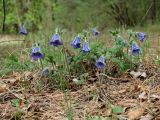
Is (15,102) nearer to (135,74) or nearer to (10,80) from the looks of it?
(10,80)

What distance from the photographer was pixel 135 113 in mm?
2352

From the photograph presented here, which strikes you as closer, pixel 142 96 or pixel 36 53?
pixel 142 96

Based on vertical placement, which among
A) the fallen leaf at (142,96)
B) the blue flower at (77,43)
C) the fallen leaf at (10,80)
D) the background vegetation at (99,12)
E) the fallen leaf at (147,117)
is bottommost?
the fallen leaf at (147,117)

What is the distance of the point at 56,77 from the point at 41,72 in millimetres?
167

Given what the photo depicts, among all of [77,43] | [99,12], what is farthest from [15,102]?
[99,12]

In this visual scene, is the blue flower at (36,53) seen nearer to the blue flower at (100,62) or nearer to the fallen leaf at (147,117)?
the blue flower at (100,62)

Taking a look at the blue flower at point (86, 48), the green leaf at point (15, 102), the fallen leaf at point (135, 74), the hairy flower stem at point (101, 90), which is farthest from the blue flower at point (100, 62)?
the green leaf at point (15, 102)

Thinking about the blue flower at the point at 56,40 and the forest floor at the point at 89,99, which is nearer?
the forest floor at the point at 89,99

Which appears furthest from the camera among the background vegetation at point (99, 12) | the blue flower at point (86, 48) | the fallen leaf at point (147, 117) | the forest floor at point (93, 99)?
the background vegetation at point (99, 12)

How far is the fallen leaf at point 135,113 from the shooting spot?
232 cm

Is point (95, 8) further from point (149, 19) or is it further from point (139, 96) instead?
point (139, 96)

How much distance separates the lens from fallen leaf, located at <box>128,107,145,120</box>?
2318mm

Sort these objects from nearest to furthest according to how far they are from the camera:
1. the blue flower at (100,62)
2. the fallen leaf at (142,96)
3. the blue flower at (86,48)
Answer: the fallen leaf at (142,96)
the blue flower at (100,62)
the blue flower at (86,48)

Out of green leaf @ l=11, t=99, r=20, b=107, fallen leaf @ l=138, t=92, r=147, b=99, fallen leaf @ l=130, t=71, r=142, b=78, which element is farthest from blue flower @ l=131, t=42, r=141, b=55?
green leaf @ l=11, t=99, r=20, b=107
